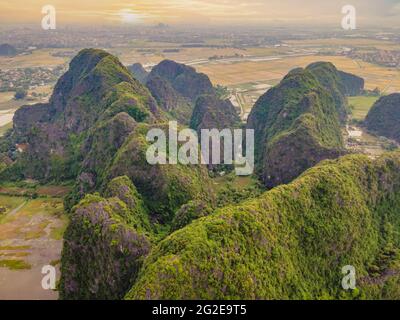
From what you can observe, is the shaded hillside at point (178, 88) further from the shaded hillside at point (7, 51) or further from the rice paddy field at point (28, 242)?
the shaded hillside at point (7, 51)

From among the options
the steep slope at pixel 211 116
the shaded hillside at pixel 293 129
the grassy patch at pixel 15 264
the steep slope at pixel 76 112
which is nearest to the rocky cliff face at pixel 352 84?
the steep slope at pixel 211 116

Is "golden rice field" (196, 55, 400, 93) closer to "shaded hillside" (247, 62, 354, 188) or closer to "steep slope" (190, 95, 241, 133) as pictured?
"steep slope" (190, 95, 241, 133)

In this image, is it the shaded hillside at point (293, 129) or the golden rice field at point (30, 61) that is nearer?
the shaded hillside at point (293, 129)

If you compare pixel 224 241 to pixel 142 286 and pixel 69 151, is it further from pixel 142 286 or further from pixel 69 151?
pixel 69 151

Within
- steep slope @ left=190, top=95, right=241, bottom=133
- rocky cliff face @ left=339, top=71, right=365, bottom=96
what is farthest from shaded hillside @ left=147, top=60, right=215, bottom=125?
rocky cliff face @ left=339, top=71, right=365, bottom=96

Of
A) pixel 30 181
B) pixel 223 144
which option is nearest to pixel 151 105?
pixel 223 144
